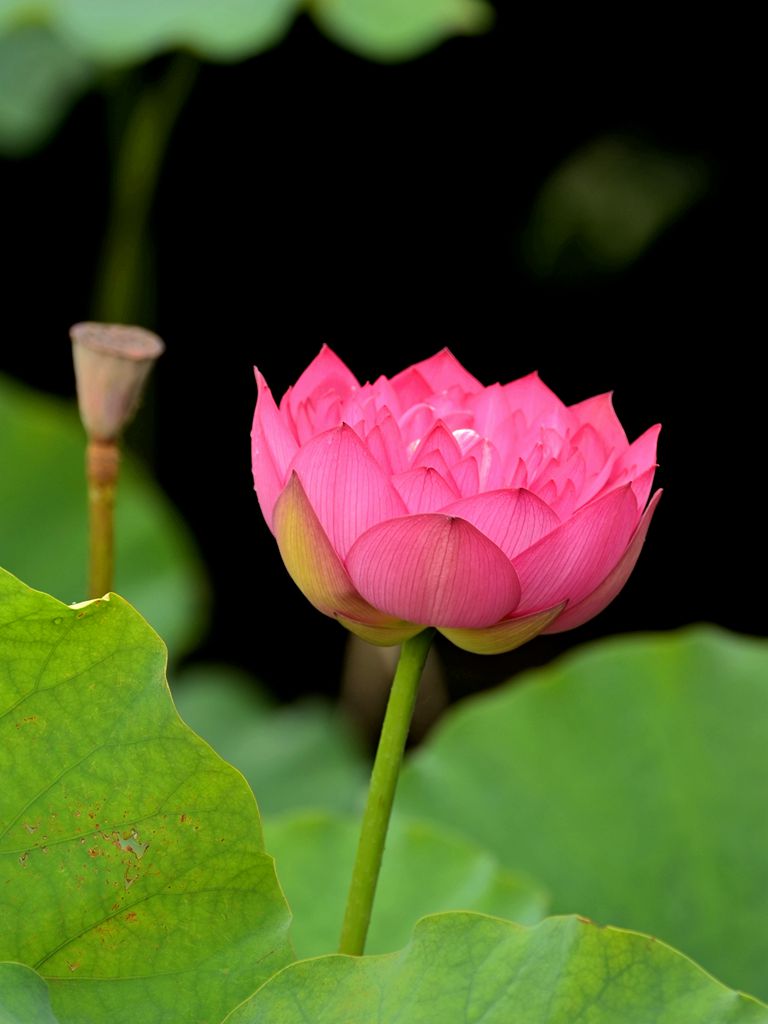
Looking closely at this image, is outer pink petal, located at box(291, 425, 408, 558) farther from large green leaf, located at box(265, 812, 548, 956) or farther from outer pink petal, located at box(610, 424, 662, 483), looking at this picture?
large green leaf, located at box(265, 812, 548, 956)

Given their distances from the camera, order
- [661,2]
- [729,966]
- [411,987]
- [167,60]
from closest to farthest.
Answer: [411,987] → [729,966] → [661,2] → [167,60]

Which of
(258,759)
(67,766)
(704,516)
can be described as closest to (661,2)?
(704,516)

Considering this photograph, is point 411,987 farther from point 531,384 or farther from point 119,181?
point 119,181

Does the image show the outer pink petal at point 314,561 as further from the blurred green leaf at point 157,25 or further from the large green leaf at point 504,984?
the blurred green leaf at point 157,25

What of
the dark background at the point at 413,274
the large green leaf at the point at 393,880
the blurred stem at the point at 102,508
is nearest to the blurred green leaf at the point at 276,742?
the dark background at the point at 413,274

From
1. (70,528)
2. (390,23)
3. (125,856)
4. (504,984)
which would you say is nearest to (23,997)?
(125,856)

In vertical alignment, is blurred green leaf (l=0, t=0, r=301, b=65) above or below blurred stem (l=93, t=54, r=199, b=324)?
above

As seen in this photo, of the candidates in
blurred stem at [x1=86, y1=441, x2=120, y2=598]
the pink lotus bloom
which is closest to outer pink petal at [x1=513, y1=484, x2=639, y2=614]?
the pink lotus bloom
